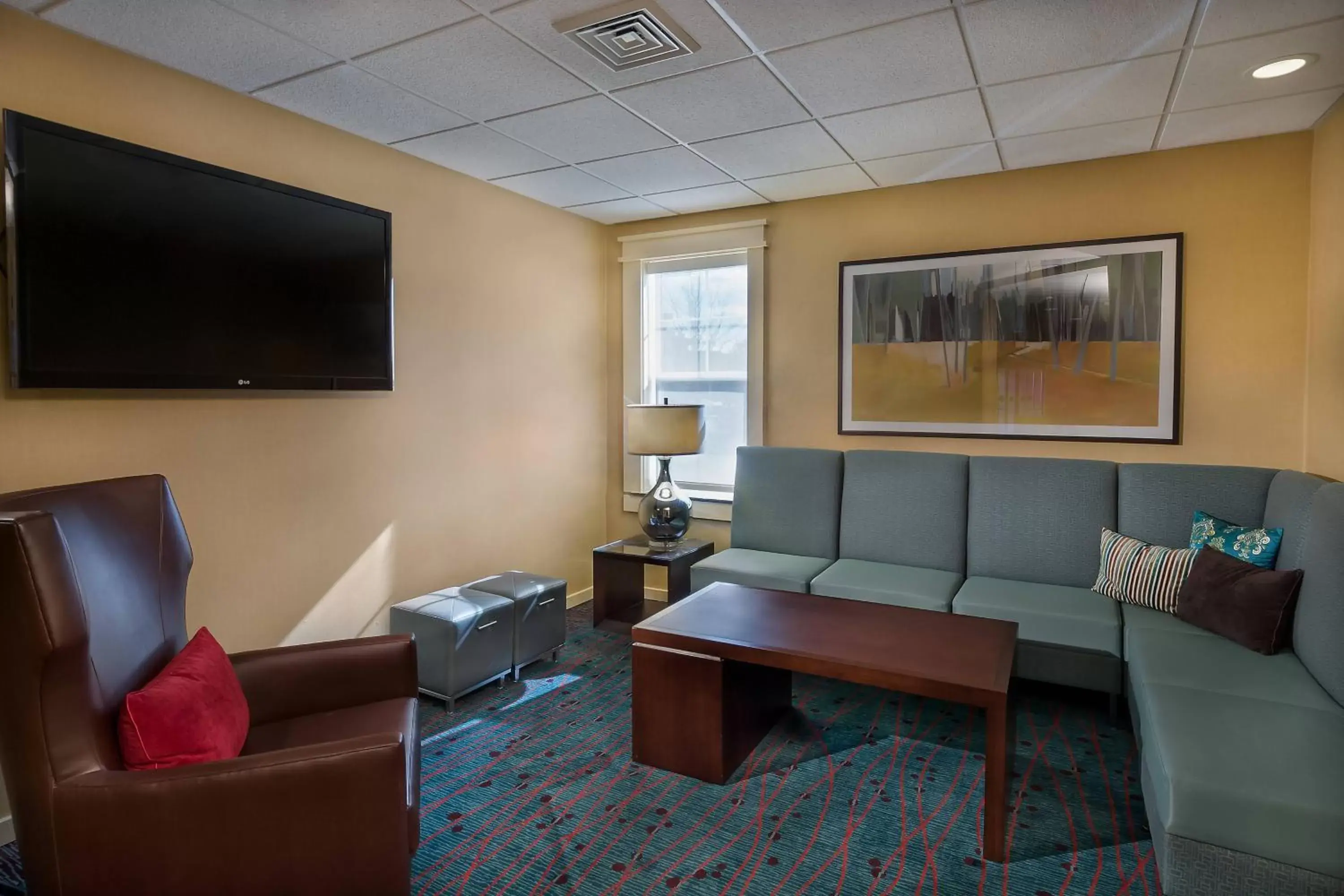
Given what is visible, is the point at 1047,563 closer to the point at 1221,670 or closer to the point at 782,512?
the point at 1221,670

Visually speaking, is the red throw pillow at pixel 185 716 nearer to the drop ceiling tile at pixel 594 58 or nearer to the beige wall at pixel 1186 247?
the drop ceiling tile at pixel 594 58

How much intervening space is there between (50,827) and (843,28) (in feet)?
9.41

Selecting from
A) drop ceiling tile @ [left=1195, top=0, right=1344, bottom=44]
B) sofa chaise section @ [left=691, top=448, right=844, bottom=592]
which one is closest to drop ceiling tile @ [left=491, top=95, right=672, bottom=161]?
sofa chaise section @ [left=691, top=448, right=844, bottom=592]

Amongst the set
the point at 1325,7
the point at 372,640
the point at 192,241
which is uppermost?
the point at 1325,7

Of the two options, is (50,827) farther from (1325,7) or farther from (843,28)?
(1325,7)

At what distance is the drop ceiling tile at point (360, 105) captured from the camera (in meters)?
2.65

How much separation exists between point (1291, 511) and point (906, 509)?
154 cm

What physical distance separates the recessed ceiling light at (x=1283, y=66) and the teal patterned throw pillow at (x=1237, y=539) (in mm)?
1644

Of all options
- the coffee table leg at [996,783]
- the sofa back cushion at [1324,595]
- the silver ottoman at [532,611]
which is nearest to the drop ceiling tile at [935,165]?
the sofa back cushion at [1324,595]

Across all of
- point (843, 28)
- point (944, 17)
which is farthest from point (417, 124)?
point (944, 17)

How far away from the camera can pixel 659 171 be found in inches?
146

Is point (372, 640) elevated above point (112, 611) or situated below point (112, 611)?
below

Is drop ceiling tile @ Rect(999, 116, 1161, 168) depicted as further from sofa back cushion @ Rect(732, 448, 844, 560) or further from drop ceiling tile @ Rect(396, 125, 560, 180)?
drop ceiling tile @ Rect(396, 125, 560, 180)

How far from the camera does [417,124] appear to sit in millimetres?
3076
